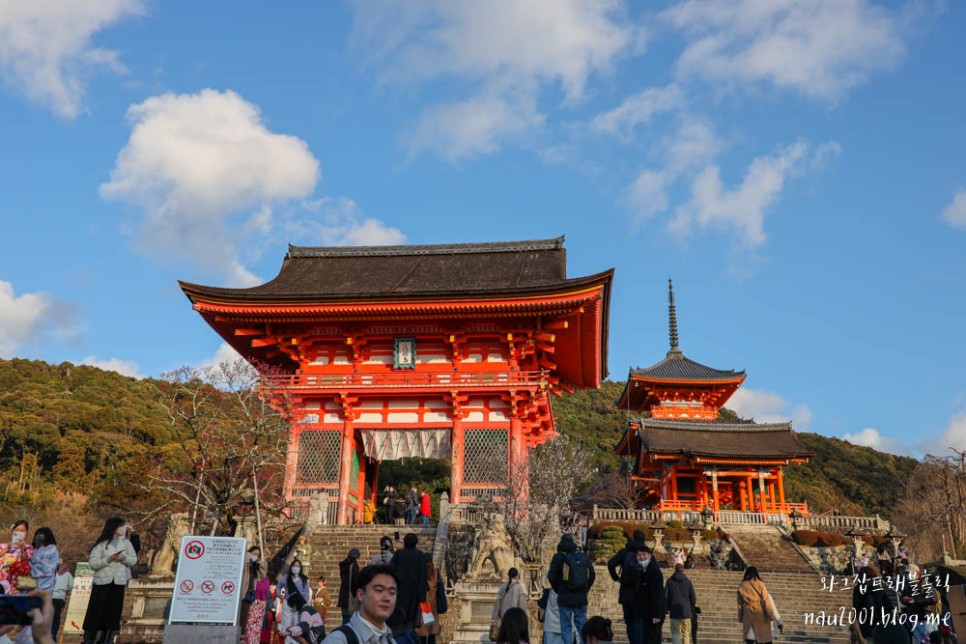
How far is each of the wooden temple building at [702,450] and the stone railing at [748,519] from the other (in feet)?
10.2

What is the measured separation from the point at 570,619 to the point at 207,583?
4407 millimetres

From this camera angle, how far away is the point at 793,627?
1497 centimetres

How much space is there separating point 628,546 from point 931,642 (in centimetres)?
444

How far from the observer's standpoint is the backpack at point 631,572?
27.7 ft

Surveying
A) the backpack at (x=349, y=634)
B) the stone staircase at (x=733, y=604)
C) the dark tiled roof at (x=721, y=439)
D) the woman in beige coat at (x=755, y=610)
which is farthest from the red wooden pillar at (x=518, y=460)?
the backpack at (x=349, y=634)

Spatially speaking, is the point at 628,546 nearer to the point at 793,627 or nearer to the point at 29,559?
the point at 29,559

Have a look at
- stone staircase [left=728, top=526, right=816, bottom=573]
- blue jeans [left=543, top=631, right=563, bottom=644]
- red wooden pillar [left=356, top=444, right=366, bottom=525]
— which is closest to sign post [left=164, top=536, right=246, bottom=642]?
blue jeans [left=543, top=631, right=563, bottom=644]

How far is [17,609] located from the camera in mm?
2994

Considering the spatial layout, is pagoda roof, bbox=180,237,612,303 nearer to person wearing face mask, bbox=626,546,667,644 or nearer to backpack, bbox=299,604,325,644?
person wearing face mask, bbox=626,546,667,644

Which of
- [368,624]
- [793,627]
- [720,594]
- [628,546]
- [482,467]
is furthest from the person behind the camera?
[482,467]

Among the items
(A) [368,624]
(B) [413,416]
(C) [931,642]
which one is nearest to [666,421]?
(B) [413,416]

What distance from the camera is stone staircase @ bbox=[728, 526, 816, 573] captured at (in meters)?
25.3

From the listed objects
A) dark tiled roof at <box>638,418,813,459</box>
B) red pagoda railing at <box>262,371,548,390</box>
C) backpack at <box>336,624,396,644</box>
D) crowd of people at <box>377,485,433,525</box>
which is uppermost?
dark tiled roof at <box>638,418,813,459</box>

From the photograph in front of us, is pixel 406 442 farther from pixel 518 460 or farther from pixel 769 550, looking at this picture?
pixel 769 550
